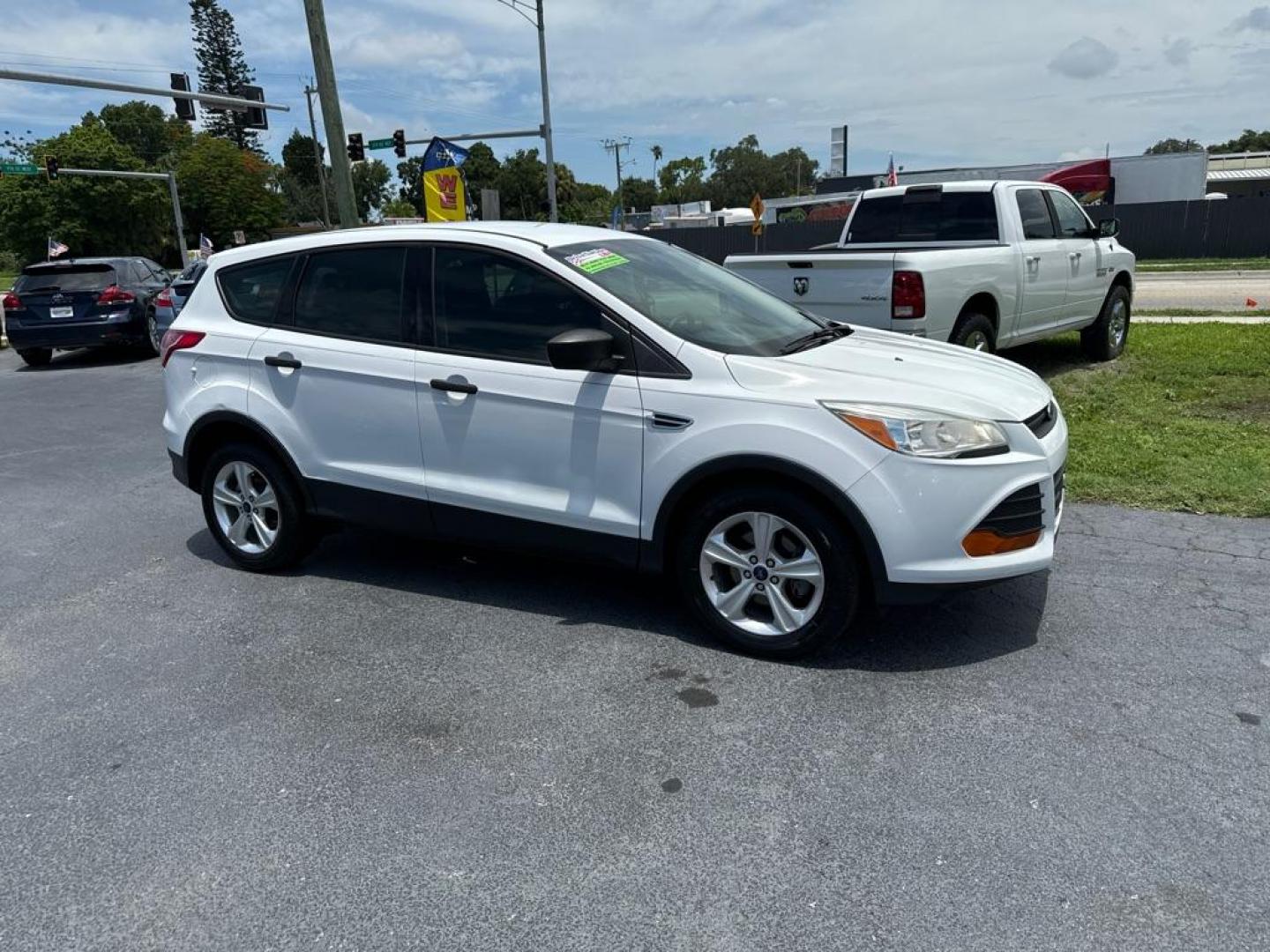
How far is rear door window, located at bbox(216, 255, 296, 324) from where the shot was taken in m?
4.96

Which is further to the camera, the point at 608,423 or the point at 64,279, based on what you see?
the point at 64,279

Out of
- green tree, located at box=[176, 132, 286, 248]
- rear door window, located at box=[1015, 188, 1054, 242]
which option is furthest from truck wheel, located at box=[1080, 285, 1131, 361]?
green tree, located at box=[176, 132, 286, 248]

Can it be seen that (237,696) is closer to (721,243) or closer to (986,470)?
(986,470)

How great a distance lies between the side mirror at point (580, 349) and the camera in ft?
12.6

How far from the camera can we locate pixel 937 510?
11.8 ft

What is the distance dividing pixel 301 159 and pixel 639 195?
2246 inches

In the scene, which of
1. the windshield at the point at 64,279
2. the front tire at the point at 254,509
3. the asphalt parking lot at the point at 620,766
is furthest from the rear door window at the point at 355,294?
the windshield at the point at 64,279

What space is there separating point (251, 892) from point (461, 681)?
4.31ft

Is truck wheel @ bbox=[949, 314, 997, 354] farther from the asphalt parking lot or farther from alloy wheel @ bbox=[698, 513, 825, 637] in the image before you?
alloy wheel @ bbox=[698, 513, 825, 637]

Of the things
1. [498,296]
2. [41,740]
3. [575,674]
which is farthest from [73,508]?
[575,674]

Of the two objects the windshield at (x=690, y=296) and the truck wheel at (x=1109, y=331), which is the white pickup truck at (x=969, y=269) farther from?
the windshield at (x=690, y=296)

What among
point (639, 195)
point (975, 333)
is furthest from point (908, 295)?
point (639, 195)

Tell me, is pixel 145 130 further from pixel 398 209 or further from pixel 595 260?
pixel 595 260

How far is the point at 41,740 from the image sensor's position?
3.57 m
